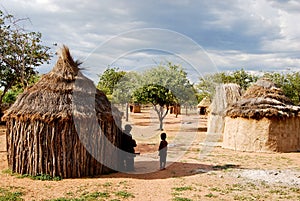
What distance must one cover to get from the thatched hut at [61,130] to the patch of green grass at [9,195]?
4.47ft

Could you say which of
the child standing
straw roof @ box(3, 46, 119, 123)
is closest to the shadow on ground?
the child standing

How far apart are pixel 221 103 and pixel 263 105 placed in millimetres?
5706

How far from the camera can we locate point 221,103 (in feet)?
68.7

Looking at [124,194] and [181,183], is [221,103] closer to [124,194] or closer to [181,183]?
[181,183]

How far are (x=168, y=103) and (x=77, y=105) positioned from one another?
46.4 feet

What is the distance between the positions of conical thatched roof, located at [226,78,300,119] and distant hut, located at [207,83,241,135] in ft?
12.5

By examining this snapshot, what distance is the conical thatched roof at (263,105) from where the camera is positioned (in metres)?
15.0

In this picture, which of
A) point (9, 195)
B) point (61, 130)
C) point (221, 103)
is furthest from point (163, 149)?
point (221, 103)

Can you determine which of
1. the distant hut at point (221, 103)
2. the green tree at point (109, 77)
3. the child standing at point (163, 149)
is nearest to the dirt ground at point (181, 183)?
the child standing at point (163, 149)

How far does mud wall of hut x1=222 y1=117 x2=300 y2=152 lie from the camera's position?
14914 millimetres

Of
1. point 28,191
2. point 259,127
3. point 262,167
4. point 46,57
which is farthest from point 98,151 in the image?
point 46,57

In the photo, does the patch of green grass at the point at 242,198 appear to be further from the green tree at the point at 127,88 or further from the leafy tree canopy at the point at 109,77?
the leafy tree canopy at the point at 109,77

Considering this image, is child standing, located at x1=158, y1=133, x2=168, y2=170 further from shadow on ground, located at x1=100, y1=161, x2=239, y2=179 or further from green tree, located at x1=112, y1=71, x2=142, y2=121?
green tree, located at x1=112, y1=71, x2=142, y2=121

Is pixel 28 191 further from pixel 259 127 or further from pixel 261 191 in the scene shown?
pixel 259 127
